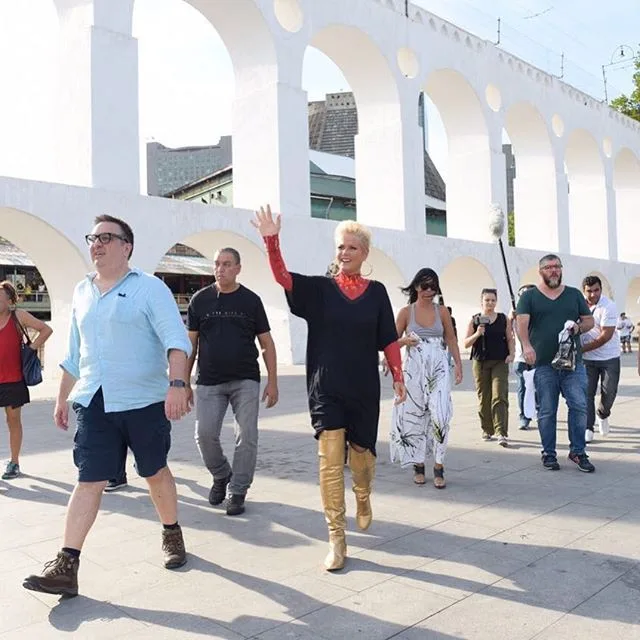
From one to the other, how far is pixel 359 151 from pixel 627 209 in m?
18.1

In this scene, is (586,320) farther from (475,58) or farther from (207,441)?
(475,58)

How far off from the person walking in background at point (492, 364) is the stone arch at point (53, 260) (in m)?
8.23

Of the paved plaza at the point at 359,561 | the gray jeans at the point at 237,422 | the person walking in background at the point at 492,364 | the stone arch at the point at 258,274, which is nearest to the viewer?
the paved plaza at the point at 359,561

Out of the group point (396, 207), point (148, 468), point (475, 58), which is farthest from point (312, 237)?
point (148, 468)

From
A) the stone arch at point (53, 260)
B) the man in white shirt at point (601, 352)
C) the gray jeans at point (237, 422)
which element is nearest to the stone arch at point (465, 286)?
the stone arch at point (53, 260)

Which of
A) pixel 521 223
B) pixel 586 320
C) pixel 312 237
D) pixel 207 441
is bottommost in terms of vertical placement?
pixel 207 441

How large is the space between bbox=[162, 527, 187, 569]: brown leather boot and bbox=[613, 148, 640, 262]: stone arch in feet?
109

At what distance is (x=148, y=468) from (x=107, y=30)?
486 inches

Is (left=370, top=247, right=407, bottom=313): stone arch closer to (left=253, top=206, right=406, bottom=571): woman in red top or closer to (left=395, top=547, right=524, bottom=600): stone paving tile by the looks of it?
(left=253, top=206, right=406, bottom=571): woman in red top

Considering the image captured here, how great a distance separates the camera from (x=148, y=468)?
11.2 feet

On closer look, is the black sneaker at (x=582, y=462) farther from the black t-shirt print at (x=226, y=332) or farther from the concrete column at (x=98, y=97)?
the concrete column at (x=98, y=97)

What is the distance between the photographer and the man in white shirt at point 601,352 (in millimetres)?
6754

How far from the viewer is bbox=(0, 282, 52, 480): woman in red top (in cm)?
545

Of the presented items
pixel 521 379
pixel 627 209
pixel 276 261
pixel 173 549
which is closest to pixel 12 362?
pixel 173 549
